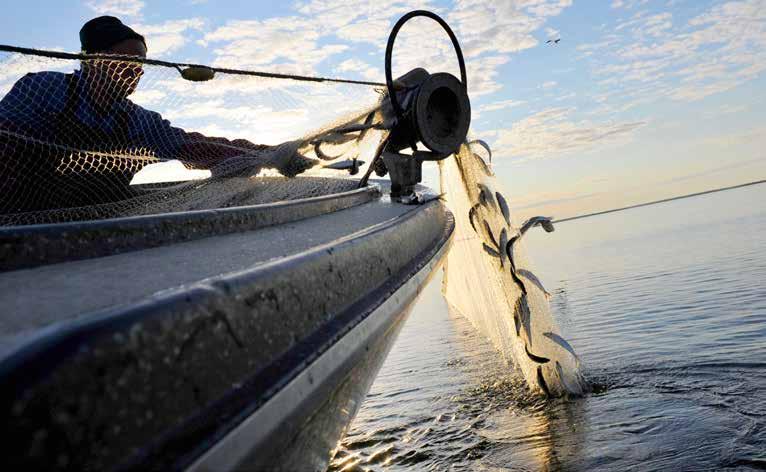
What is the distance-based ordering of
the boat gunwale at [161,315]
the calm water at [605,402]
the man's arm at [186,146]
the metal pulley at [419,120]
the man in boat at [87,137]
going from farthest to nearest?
the man's arm at [186,146], the calm water at [605,402], the man in boat at [87,137], the metal pulley at [419,120], the boat gunwale at [161,315]

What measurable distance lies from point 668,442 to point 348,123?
3555 mm

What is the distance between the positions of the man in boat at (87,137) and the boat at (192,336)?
2592 mm

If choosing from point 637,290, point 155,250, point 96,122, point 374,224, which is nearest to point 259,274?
point 155,250

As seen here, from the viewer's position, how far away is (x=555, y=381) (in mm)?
5605

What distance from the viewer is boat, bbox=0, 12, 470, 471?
650mm

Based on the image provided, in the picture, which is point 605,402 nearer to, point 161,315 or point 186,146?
point 186,146

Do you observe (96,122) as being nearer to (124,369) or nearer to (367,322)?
(367,322)

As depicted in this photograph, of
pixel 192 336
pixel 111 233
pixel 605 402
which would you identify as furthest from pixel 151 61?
pixel 605 402

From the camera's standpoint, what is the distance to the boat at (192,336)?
65 centimetres

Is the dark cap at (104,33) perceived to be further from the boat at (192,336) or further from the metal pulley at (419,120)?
the boat at (192,336)

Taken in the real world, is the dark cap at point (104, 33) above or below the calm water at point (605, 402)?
above

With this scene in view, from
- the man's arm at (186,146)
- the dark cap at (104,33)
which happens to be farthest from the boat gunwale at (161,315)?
the dark cap at (104,33)

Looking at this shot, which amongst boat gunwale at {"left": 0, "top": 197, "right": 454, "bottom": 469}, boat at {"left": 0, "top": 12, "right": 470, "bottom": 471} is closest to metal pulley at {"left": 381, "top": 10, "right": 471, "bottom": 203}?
boat at {"left": 0, "top": 12, "right": 470, "bottom": 471}

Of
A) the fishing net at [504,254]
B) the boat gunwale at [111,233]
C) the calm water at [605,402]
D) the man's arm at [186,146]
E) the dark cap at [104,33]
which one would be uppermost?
the dark cap at [104,33]
